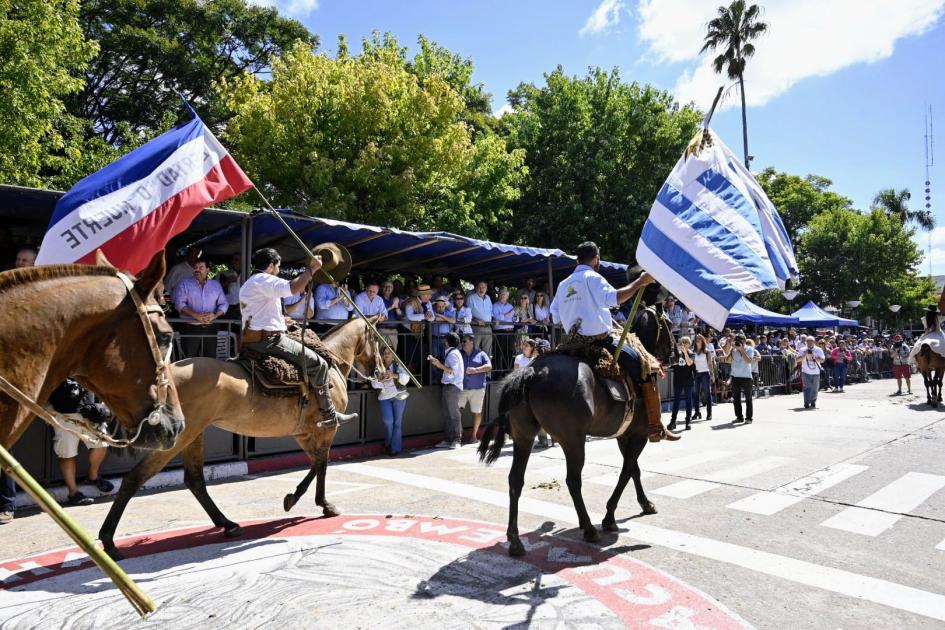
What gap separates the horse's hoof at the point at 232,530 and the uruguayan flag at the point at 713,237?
4479 mm

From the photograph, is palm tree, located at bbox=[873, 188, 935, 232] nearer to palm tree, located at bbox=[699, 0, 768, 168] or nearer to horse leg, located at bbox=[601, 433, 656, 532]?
palm tree, located at bbox=[699, 0, 768, 168]

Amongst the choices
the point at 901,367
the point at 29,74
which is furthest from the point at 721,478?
the point at 901,367

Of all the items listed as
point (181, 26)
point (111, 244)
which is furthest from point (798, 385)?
point (181, 26)

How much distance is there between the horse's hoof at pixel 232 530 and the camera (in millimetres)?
5559

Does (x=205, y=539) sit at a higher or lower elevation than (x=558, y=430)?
lower

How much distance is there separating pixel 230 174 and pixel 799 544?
21.1ft

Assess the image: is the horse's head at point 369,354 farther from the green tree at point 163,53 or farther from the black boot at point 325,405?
the green tree at point 163,53

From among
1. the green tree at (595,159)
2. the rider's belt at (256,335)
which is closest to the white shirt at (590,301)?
the rider's belt at (256,335)

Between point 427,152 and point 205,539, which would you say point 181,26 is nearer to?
point 427,152

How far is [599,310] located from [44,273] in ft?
13.7

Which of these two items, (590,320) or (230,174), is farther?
(230,174)

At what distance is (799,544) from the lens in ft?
17.2

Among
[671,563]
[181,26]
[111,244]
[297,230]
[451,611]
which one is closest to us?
[451,611]

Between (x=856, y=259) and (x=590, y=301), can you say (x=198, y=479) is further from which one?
(x=856, y=259)
